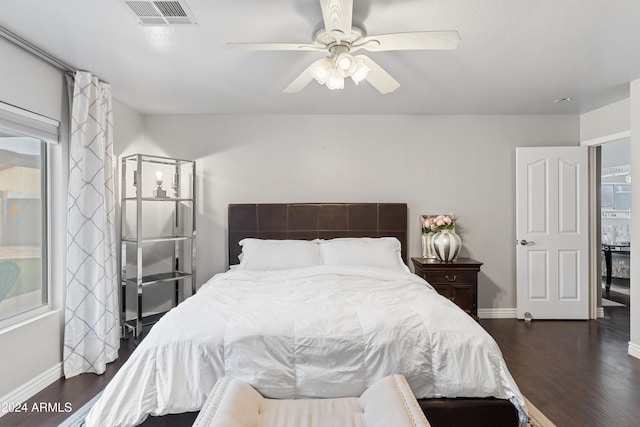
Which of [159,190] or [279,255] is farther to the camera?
[159,190]

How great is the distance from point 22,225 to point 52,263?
14.8 inches

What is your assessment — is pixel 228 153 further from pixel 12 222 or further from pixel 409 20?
pixel 409 20

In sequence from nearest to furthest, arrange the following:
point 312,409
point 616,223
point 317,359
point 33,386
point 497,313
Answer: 1. point 312,409
2. point 317,359
3. point 33,386
4. point 497,313
5. point 616,223

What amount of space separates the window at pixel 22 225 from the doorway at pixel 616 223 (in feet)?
22.0

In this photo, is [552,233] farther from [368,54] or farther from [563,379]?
[368,54]

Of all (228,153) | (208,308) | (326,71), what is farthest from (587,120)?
(208,308)

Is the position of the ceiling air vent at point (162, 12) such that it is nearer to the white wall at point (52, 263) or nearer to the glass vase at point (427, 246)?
the white wall at point (52, 263)

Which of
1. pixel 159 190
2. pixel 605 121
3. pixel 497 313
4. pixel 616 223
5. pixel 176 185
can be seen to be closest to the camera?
pixel 159 190

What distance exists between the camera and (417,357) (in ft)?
5.98

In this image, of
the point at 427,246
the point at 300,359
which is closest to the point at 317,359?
the point at 300,359

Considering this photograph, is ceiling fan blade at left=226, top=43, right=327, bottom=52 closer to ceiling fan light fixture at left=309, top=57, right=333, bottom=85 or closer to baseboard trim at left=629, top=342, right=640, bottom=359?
ceiling fan light fixture at left=309, top=57, right=333, bottom=85

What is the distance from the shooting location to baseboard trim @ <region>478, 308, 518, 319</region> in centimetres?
410

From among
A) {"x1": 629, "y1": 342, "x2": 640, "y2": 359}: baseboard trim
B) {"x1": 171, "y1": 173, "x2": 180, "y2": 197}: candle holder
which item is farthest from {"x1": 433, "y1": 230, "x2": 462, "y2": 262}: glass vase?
{"x1": 171, "y1": 173, "x2": 180, "y2": 197}: candle holder

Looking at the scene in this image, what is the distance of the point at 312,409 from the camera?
5.08ft
